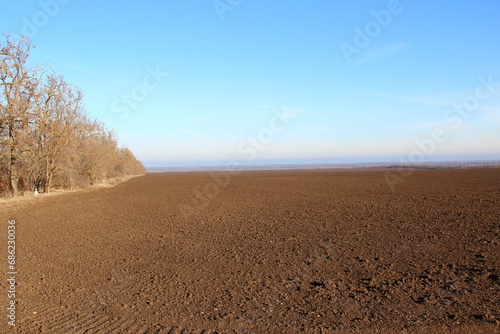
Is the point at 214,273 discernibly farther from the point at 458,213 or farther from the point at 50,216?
the point at 50,216

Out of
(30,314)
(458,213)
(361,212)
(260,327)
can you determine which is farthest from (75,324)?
(458,213)

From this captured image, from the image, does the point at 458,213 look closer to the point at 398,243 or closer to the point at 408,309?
the point at 398,243

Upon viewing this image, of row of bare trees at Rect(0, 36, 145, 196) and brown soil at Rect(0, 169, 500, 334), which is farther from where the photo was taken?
row of bare trees at Rect(0, 36, 145, 196)

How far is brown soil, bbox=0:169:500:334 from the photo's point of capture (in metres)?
5.29

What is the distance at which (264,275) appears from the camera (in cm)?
751

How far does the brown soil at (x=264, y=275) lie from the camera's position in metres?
5.29

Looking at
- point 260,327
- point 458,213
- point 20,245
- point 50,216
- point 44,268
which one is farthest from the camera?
point 50,216

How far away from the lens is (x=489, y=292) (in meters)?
6.11

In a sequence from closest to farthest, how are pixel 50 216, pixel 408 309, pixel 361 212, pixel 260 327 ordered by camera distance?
pixel 260 327 < pixel 408 309 < pixel 361 212 < pixel 50 216

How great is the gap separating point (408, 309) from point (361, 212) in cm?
1039

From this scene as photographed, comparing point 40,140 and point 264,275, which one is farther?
point 40,140

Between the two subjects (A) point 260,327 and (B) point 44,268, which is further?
(B) point 44,268

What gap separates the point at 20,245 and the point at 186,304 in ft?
25.5

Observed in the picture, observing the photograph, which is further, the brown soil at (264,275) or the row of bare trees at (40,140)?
the row of bare trees at (40,140)
